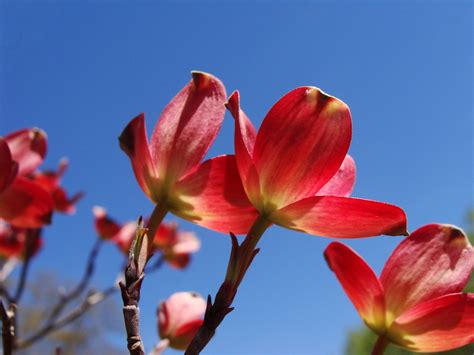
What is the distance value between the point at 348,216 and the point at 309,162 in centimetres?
6

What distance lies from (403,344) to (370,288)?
0.07 metres

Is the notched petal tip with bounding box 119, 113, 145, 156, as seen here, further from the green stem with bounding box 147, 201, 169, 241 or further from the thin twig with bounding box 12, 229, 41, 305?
the thin twig with bounding box 12, 229, 41, 305

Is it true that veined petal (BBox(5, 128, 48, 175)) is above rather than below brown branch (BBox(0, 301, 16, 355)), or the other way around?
above

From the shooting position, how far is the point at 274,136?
0.47 meters

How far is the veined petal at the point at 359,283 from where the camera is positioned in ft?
1.75

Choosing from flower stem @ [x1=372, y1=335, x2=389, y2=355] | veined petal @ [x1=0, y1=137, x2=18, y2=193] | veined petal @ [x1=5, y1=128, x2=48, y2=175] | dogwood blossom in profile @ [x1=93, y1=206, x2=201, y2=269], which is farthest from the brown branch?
dogwood blossom in profile @ [x1=93, y1=206, x2=201, y2=269]

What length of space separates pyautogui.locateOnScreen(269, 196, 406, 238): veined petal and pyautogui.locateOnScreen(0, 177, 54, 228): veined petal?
0.36 m

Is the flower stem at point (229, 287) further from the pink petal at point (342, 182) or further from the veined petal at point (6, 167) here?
the veined petal at point (6, 167)

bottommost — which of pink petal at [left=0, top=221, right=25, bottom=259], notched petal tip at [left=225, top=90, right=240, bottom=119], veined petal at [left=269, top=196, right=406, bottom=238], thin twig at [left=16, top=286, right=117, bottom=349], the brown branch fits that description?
thin twig at [left=16, top=286, right=117, bottom=349]

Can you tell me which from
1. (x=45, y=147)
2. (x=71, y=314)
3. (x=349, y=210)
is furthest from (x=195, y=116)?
(x=71, y=314)

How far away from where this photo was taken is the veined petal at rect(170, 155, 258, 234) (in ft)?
1.70

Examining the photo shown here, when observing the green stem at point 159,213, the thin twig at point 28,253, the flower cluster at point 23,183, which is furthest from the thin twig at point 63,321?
the green stem at point 159,213

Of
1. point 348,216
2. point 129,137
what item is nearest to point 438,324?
point 348,216

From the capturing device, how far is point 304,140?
1.55 ft
